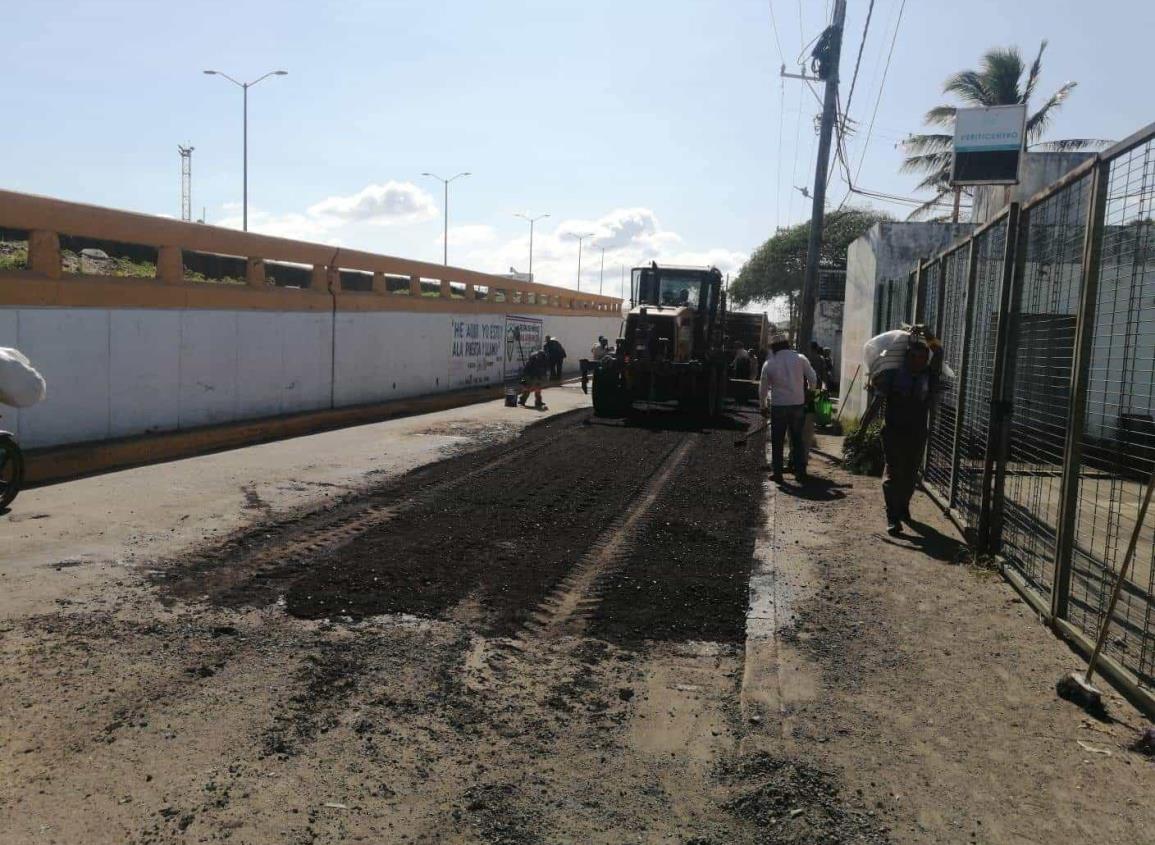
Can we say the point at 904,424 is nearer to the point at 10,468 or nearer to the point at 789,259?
the point at 10,468

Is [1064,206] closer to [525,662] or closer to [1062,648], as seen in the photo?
[1062,648]

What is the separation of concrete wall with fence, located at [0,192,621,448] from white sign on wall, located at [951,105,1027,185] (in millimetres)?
15339

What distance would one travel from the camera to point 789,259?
6819 centimetres

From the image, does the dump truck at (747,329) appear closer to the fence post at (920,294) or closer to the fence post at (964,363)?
the fence post at (920,294)

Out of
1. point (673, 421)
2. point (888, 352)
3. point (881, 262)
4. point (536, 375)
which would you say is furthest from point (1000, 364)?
point (536, 375)

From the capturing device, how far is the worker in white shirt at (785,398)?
11.6 m

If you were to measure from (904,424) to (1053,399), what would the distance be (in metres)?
1.57

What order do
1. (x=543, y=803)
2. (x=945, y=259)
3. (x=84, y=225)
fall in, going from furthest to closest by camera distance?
1. (x=84, y=225)
2. (x=945, y=259)
3. (x=543, y=803)

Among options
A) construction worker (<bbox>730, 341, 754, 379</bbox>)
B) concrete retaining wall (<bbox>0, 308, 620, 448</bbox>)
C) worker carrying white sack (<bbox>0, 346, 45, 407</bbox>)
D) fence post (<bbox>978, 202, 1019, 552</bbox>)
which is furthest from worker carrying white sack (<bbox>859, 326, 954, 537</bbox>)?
construction worker (<bbox>730, 341, 754, 379</bbox>)

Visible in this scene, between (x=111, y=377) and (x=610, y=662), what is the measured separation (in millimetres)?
9951

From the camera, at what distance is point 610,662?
508 centimetres

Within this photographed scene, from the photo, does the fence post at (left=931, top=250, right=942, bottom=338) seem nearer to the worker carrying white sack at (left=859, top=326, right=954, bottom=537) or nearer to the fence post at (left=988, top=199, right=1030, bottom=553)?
the worker carrying white sack at (left=859, top=326, right=954, bottom=537)

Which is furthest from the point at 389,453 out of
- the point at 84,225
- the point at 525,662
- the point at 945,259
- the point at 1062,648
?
the point at 1062,648

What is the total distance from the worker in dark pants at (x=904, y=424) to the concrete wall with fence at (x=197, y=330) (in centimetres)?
939
